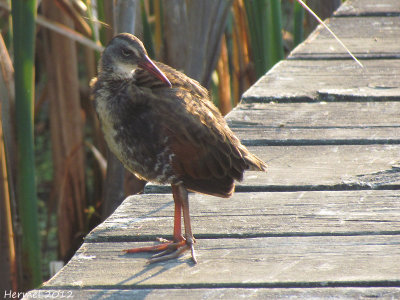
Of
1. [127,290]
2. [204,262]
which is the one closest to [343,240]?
[204,262]

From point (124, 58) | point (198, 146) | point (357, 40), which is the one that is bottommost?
point (357, 40)

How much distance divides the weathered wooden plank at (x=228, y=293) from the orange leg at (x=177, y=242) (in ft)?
0.60

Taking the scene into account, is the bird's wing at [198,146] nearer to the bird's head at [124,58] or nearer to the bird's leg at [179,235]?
the bird's leg at [179,235]

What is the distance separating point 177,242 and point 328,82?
1443mm

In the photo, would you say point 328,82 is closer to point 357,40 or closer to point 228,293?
point 357,40

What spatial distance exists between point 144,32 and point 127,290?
2.06 meters

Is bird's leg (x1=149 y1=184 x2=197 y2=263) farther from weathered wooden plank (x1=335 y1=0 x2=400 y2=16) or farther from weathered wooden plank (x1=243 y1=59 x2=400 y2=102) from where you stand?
weathered wooden plank (x1=335 y1=0 x2=400 y2=16)

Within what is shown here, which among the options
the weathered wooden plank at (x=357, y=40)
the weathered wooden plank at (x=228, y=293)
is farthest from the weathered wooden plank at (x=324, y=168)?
the weathered wooden plank at (x=357, y=40)

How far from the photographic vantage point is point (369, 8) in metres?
4.29

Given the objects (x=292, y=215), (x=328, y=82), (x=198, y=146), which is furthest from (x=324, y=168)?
(x=328, y=82)

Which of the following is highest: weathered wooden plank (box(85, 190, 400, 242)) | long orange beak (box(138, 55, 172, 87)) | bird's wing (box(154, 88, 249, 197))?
long orange beak (box(138, 55, 172, 87))

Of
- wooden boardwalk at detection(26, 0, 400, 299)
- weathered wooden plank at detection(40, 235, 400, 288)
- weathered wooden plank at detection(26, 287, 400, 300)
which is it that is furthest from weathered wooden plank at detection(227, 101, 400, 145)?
weathered wooden plank at detection(26, 287, 400, 300)

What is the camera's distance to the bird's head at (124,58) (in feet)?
7.42

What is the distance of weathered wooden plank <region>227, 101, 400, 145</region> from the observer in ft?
8.93
